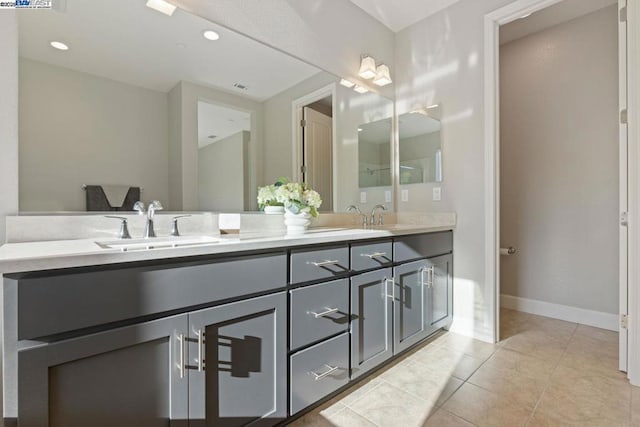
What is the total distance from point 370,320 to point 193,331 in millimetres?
980

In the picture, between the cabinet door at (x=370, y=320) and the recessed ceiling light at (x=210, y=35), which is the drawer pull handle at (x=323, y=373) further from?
the recessed ceiling light at (x=210, y=35)

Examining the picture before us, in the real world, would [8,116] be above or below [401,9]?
below

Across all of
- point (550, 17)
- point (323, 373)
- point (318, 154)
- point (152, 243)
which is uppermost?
point (550, 17)

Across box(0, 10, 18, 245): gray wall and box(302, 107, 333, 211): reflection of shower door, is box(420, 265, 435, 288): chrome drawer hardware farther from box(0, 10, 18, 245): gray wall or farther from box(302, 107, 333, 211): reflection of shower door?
box(0, 10, 18, 245): gray wall

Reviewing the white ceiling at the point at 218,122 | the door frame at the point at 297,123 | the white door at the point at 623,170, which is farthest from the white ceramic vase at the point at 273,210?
the white door at the point at 623,170

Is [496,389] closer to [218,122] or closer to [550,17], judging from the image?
[218,122]

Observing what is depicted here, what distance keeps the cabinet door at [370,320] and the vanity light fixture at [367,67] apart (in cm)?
167

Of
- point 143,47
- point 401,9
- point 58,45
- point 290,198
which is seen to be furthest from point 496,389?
point 401,9

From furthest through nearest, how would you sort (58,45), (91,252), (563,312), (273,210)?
(563,312) → (273,210) → (58,45) → (91,252)

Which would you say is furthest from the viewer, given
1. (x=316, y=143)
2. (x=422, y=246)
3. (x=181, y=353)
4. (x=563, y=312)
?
(x=563, y=312)

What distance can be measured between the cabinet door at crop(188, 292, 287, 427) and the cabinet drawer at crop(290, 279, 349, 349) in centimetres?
7

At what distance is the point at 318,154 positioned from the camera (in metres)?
2.24

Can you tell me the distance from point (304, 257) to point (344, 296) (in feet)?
1.12

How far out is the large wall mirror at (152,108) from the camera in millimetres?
1212
